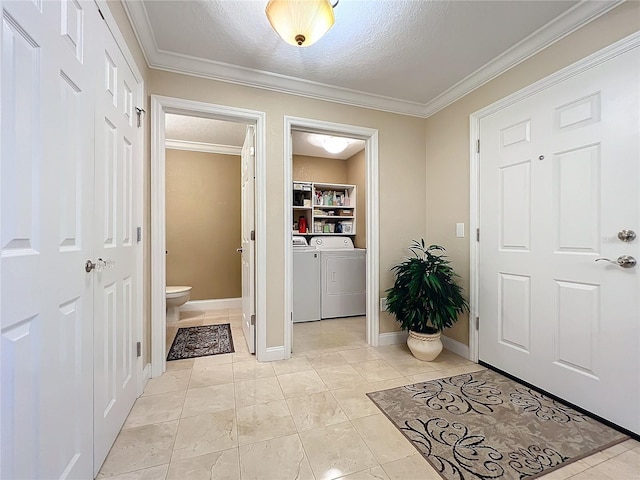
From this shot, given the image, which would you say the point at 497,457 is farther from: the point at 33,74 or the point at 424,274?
the point at 33,74

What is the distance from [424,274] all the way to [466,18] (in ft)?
5.70

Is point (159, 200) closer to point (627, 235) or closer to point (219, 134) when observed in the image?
point (219, 134)

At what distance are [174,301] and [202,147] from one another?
217 centimetres

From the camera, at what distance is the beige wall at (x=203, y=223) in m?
3.84

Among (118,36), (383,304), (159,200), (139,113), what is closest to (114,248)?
(159,200)

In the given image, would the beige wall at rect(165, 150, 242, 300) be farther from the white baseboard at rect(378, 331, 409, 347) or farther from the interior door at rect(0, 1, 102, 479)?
the interior door at rect(0, 1, 102, 479)

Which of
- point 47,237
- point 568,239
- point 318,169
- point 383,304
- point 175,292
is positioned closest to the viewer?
point 47,237

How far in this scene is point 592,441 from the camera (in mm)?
1386

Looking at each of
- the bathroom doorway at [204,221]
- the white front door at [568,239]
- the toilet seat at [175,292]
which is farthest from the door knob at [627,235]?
the toilet seat at [175,292]

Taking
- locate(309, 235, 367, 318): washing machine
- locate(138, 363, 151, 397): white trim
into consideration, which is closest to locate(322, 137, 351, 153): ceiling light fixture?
locate(309, 235, 367, 318): washing machine

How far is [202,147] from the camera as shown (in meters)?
3.92

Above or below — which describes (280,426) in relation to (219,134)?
below

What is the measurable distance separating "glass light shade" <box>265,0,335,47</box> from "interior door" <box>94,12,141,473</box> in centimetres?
80

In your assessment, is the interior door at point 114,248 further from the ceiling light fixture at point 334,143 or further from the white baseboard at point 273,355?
the ceiling light fixture at point 334,143
